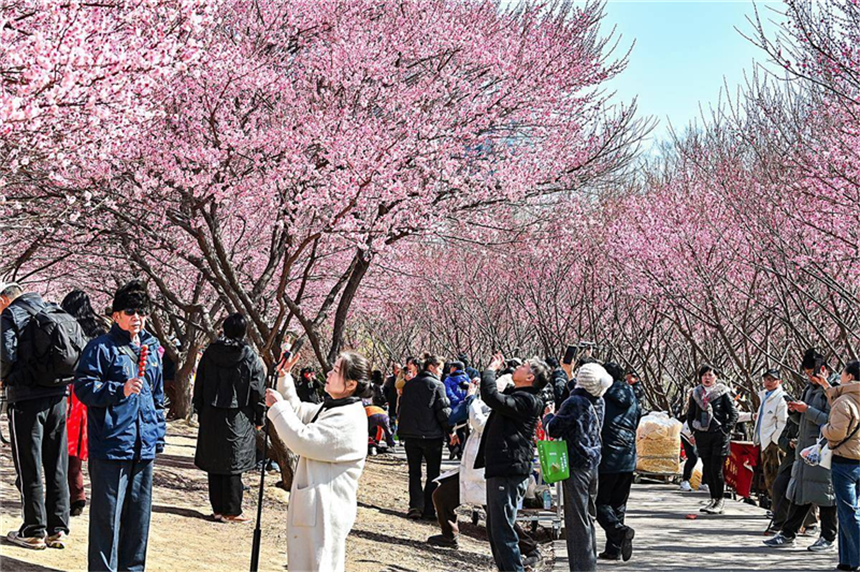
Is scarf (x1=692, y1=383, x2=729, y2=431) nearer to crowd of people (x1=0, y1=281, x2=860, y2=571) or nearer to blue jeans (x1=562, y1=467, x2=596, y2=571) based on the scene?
crowd of people (x1=0, y1=281, x2=860, y2=571)

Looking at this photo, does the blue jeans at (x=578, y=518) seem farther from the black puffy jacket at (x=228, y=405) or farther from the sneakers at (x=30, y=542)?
the sneakers at (x=30, y=542)

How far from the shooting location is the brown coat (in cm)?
839

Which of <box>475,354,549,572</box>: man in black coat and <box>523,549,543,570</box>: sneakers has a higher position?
<box>475,354,549,572</box>: man in black coat

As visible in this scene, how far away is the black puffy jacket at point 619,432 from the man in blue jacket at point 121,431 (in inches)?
183

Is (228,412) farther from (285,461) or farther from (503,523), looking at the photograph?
(503,523)

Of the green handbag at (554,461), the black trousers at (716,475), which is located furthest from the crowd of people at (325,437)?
the black trousers at (716,475)

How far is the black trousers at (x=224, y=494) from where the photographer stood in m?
9.32

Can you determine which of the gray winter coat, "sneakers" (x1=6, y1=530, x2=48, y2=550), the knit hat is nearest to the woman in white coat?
"sneakers" (x1=6, y1=530, x2=48, y2=550)

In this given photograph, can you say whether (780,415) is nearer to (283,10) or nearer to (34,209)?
(283,10)

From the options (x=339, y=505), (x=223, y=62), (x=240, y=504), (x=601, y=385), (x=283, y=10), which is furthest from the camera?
(x=283, y=10)

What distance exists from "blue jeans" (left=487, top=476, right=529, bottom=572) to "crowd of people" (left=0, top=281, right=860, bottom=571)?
0.01 meters

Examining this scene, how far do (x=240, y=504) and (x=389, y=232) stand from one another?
15.9ft

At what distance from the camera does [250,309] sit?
11.2 m

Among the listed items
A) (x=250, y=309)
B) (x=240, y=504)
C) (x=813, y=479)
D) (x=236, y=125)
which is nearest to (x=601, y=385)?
(x=813, y=479)
